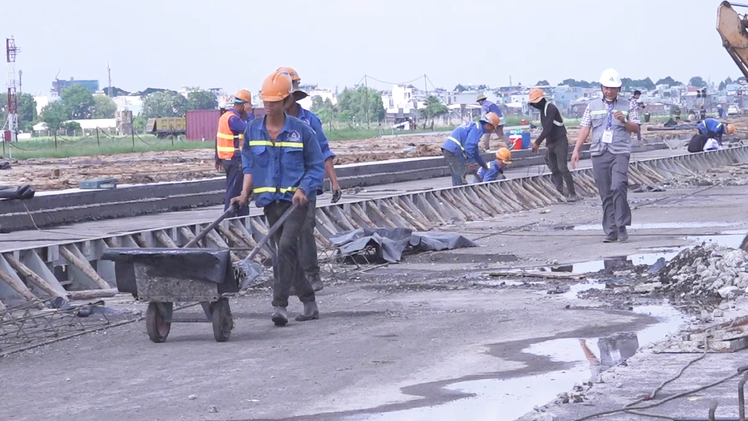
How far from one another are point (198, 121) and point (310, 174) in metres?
79.5

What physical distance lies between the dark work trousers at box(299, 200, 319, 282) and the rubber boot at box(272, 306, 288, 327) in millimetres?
1177

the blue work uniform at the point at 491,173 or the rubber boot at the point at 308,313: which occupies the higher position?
the blue work uniform at the point at 491,173

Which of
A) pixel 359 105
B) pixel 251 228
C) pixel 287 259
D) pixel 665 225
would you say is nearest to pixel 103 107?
pixel 359 105

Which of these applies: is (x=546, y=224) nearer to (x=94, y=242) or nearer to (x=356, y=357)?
(x=94, y=242)

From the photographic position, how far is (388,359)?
27.2 ft

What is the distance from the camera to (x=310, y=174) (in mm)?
10211

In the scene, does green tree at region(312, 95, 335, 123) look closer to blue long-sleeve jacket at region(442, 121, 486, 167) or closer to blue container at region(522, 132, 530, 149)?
blue container at region(522, 132, 530, 149)

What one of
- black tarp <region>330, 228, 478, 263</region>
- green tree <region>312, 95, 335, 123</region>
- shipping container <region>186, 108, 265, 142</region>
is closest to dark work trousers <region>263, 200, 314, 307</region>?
black tarp <region>330, 228, 478, 263</region>

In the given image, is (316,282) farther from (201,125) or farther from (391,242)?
(201,125)

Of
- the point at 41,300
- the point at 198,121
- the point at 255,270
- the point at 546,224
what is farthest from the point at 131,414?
the point at 198,121

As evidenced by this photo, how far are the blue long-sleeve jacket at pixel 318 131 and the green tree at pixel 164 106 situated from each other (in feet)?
487

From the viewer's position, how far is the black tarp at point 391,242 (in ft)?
47.4

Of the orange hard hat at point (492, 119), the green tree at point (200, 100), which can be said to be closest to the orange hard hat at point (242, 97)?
the orange hard hat at point (492, 119)

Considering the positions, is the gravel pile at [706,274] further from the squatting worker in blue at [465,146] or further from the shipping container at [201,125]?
the shipping container at [201,125]
